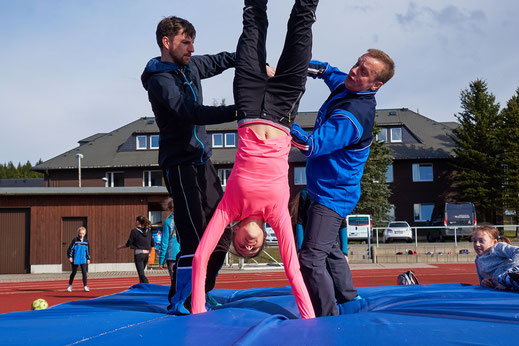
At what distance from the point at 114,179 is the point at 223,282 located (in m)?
24.1

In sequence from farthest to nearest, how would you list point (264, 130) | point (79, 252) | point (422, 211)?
1. point (422, 211)
2. point (79, 252)
3. point (264, 130)

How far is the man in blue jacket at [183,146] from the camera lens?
371 centimetres

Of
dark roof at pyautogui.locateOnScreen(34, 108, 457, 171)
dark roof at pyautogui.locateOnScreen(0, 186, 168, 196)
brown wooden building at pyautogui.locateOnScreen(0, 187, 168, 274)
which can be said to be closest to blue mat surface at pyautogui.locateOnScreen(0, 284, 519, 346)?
dark roof at pyautogui.locateOnScreen(0, 186, 168, 196)

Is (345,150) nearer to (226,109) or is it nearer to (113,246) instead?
(226,109)

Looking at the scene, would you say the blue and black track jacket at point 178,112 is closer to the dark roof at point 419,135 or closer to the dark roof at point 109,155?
the dark roof at point 109,155

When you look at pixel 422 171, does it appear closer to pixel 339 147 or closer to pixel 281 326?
pixel 339 147

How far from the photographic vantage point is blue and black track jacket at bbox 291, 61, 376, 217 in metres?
3.65

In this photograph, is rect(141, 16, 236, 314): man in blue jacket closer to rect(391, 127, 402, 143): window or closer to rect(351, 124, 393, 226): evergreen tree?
rect(351, 124, 393, 226): evergreen tree

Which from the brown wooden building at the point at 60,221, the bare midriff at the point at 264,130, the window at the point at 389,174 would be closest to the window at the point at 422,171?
the window at the point at 389,174

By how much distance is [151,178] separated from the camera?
3541 centimetres

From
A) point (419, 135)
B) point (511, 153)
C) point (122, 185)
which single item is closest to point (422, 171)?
point (419, 135)

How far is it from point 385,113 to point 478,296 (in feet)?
124

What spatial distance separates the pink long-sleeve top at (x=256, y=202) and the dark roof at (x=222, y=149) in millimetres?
29820

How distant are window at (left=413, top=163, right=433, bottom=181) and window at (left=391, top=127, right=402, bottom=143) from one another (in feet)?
9.55
